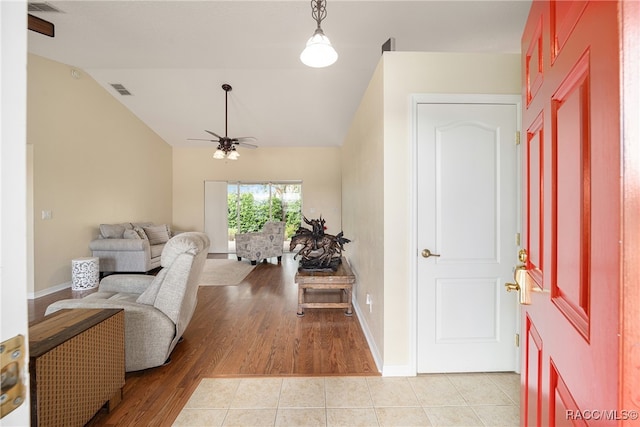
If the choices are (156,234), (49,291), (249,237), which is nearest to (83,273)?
(49,291)

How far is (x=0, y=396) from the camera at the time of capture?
0.36m

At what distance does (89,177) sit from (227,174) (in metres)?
3.29

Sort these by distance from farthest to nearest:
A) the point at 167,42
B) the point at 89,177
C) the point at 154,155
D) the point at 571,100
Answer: the point at 154,155, the point at 89,177, the point at 167,42, the point at 571,100

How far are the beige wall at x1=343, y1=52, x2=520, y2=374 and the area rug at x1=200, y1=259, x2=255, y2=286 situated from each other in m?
3.10

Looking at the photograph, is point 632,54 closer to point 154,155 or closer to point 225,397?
point 225,397

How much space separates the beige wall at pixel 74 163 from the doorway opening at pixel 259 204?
2.20 meters

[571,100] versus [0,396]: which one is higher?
[571,100]

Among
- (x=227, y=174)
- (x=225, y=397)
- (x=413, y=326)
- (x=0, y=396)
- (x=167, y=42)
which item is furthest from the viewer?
(x=227, y=174)

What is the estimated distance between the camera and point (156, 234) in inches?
243

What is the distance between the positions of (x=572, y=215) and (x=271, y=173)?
25.1ft

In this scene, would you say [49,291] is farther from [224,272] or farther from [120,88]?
[120,88]

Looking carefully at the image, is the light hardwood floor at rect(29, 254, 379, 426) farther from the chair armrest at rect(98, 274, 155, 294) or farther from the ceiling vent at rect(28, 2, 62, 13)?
the ceiling vent at rect(28, 2, 62, 13)

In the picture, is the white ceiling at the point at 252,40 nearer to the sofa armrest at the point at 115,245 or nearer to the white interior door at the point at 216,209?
the white interior door at the point at 216,209

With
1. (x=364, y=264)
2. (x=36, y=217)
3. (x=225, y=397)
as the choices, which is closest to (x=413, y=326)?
(x=364, y=264)
